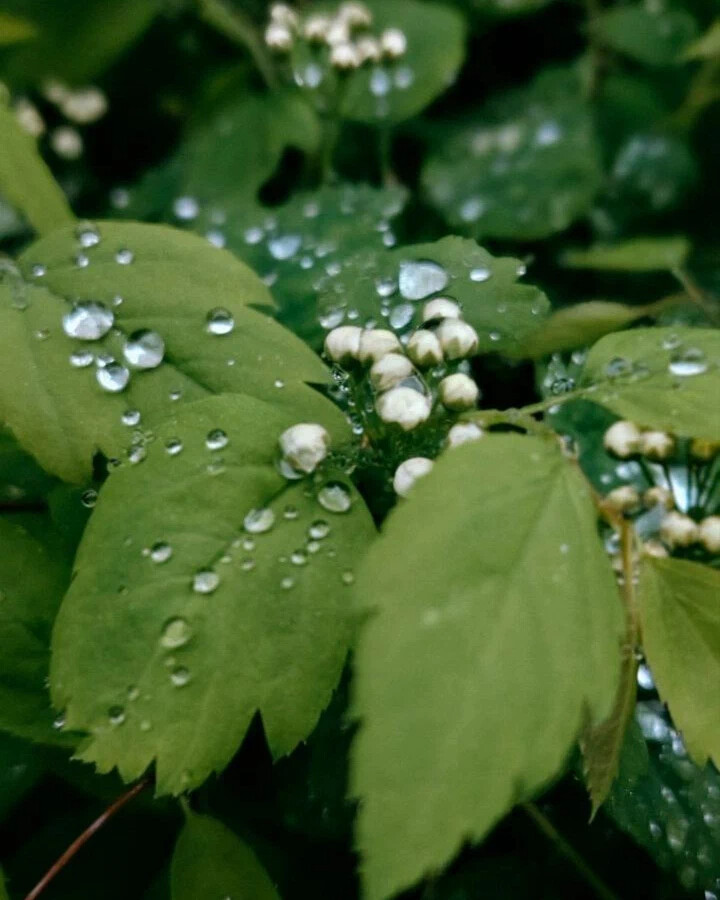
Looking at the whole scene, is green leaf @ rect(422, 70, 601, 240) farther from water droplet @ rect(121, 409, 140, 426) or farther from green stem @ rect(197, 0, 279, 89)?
water droplet @ rect(121, 409, 140, 426)

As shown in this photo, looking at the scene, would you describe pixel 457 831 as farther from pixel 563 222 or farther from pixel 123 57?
pixel 123 57

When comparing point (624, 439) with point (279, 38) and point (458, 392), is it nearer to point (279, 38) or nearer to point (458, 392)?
point (458, 392)

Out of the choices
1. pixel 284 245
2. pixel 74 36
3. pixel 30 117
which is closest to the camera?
pixel 284 245

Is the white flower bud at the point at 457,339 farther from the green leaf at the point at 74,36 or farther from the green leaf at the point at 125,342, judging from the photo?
the green leaf at the point at 74,36

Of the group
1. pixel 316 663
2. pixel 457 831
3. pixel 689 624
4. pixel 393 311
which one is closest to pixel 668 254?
pixel 393 311

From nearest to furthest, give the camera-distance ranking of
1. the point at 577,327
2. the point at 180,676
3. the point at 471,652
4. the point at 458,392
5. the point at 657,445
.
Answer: the point at 471,652 → the point at 180,676 → the point at 458,392 → the point at 657,445 → the point at 577,327

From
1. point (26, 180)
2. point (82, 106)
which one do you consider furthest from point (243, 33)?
point (26, 180)
